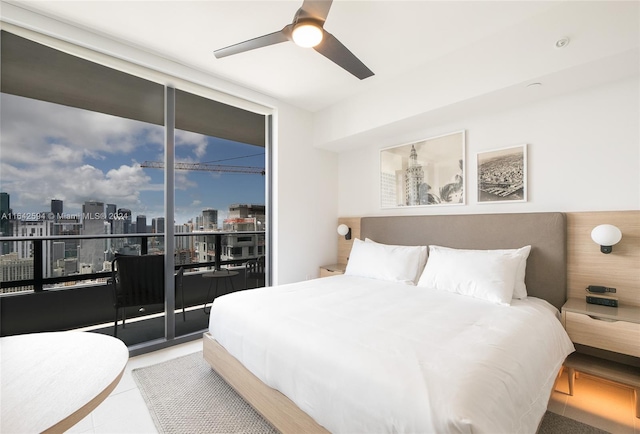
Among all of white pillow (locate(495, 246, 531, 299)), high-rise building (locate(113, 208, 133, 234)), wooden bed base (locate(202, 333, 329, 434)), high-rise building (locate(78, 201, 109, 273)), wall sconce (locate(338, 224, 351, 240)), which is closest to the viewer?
wooden bed base (locate(202, 333, 329, 434))

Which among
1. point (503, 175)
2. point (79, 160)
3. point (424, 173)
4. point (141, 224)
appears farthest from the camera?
point (141, 224)

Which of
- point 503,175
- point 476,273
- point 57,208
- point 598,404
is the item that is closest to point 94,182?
point 57,208

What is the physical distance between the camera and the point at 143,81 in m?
2.97

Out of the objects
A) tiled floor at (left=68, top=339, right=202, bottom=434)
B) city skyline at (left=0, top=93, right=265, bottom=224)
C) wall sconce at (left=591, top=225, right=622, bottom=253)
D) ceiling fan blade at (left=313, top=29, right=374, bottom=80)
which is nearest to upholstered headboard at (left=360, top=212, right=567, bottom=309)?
wall sconce at (left=591, top=225, right=622, bottom=253)

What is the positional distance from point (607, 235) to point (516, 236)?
0.60m

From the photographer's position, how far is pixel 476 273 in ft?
7.55

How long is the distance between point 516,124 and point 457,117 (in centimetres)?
55

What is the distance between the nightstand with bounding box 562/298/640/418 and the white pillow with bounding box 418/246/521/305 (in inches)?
16.7

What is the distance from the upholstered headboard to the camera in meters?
2.32

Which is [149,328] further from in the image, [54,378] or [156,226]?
[54,378]

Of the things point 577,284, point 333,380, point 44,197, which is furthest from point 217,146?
point 577,284

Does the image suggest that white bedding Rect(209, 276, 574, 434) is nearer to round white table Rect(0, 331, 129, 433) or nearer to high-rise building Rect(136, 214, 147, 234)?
round white table Rect(0, 331, 129, 433)

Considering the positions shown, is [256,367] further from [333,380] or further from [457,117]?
[457,117]

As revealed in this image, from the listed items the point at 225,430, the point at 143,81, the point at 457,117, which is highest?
the point at 143,81
